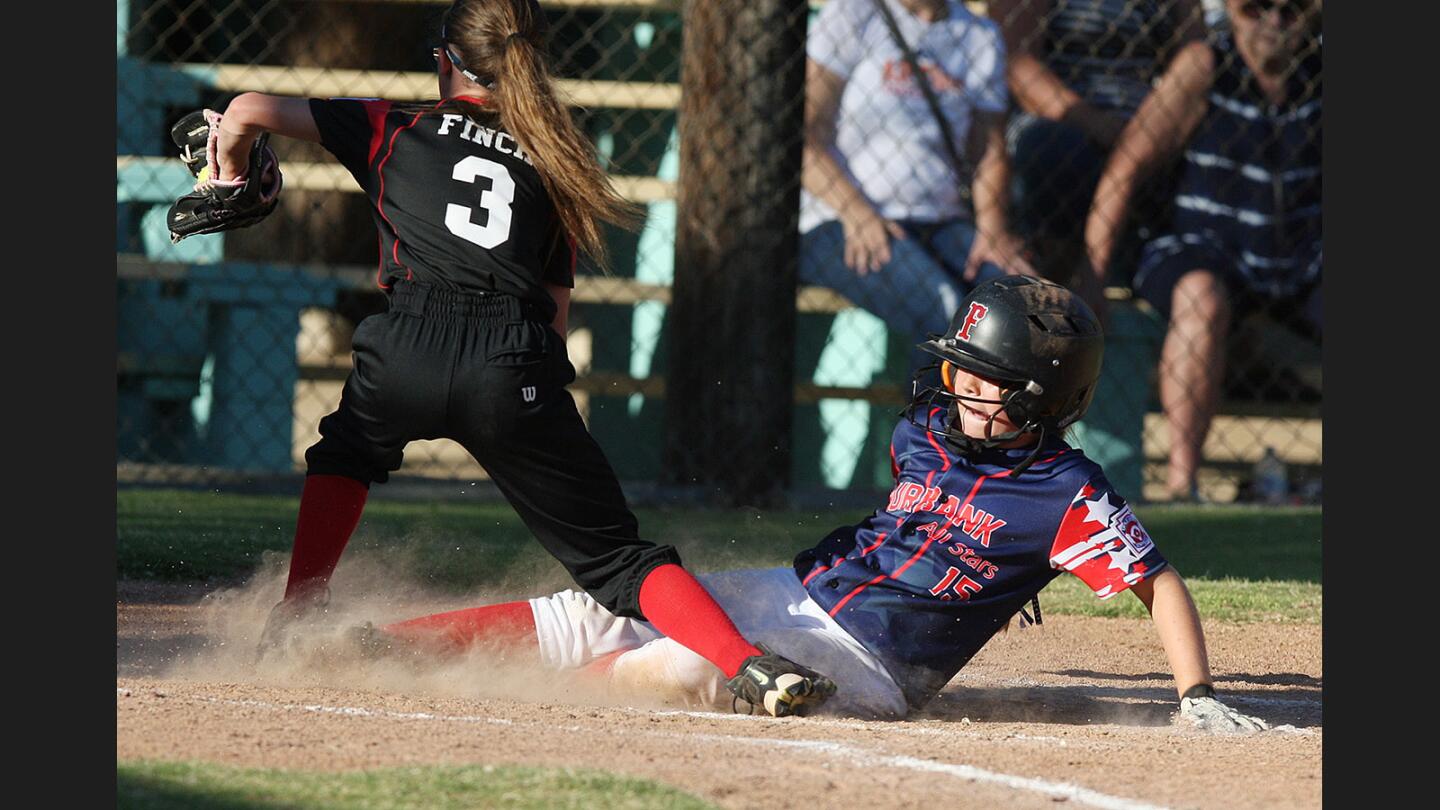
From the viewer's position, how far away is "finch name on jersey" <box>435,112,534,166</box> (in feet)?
12.2

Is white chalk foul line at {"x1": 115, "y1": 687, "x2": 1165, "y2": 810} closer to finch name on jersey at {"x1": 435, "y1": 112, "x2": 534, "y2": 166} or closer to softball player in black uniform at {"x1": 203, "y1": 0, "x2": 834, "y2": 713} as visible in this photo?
softball player in black uniform at {"x1": 203, "y1": 0, "x2": 834, "y2": 713}

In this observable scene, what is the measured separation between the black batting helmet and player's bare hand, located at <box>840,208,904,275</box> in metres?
4.29

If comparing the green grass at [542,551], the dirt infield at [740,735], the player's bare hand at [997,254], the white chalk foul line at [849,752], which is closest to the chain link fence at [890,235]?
the player's bare hand at [997,254]

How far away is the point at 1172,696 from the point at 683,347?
4057mm

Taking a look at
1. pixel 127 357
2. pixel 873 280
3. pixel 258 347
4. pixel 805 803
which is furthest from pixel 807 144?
pixel 805 803

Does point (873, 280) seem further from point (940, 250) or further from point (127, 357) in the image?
point (127, 357)

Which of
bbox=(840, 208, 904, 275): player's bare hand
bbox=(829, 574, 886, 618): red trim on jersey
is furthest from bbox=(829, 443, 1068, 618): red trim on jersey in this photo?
bbox=(840, 208, 904, 275): player's bare hand

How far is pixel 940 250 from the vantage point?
27.2 feet

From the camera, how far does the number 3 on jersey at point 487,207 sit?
365 centimetres

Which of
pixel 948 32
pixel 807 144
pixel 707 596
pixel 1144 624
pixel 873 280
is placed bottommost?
pixel 1144 624

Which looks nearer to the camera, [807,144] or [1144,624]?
[1144,624]

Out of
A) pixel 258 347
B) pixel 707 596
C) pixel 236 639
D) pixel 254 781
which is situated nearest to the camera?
pixel 254 781

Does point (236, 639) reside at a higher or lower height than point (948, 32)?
lower

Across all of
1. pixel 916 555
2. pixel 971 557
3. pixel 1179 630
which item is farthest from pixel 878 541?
pixel 1179 630
